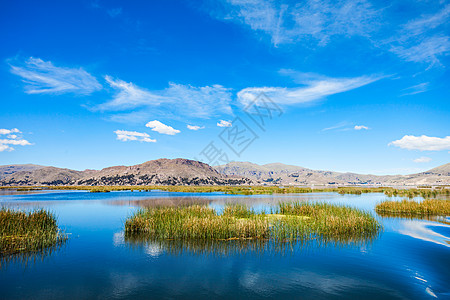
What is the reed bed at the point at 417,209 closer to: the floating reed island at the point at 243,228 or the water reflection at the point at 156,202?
the floating reed island at the point at 243,228

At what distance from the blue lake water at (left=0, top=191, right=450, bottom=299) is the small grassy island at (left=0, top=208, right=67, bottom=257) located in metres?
1.18

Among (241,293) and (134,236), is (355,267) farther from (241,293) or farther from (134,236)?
(134,236)

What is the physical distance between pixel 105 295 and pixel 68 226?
18521 millimetres

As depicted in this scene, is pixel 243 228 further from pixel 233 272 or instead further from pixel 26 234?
pixel 26 234

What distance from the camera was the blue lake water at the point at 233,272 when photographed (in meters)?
11.1

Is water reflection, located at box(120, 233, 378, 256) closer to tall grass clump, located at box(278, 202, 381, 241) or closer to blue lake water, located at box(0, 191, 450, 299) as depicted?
blue lake water, located at box(0, 191, 450, 299)

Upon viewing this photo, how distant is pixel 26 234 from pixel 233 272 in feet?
43.5

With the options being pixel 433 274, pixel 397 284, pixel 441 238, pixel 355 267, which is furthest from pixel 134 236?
pixel 441 238

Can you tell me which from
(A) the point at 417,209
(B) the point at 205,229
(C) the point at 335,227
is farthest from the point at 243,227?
(A) the point at 417,209

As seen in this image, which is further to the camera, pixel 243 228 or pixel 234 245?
pixel 243 228

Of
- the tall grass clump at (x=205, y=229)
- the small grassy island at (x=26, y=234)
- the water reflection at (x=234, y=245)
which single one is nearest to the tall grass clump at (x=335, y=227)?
the water reflection at (x=234, y=245)

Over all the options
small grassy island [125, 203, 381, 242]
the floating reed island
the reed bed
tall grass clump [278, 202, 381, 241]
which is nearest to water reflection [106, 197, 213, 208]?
small grassy island [125, 203, 381, 242]

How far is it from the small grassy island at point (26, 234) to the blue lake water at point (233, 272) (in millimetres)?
1180

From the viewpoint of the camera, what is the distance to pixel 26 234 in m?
16.7
